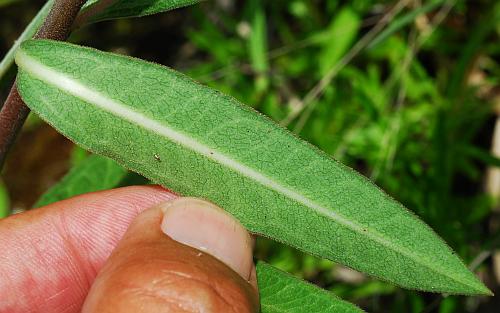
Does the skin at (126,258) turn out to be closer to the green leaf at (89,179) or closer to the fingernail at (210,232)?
the fingernail at (210,232)

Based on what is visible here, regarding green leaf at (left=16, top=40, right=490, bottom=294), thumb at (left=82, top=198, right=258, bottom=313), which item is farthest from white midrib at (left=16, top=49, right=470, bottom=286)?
thumb at (left=82, top=198, right=258, bottom=313)

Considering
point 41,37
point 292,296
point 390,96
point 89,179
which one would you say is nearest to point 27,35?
point 41,37

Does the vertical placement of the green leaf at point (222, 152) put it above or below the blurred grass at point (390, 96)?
above

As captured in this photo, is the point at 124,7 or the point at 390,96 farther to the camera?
the point at 390,96

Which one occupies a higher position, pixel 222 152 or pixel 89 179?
pixel 222 152

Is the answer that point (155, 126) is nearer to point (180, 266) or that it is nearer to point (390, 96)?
point (180, 266)

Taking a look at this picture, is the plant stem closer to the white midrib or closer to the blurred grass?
the white midrib

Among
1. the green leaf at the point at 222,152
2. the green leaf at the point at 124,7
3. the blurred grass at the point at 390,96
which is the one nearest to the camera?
the green leaf at the point at 222,152

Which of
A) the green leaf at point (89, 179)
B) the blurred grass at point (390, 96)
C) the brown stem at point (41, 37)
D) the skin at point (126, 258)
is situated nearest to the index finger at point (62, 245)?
the skin at point (126, 258)
